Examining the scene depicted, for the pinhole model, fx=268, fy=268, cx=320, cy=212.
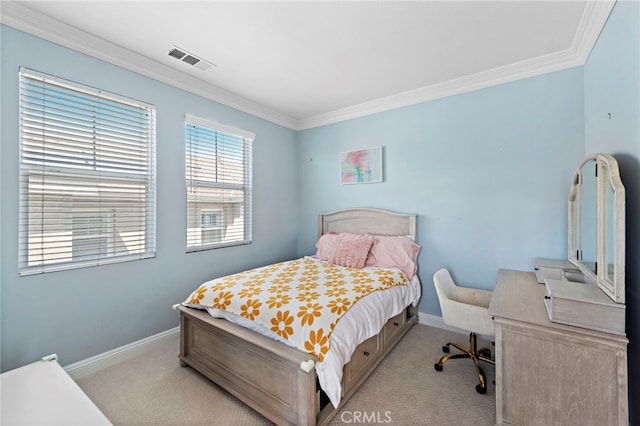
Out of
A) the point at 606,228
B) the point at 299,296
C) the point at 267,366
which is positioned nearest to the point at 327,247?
the point at 299,296

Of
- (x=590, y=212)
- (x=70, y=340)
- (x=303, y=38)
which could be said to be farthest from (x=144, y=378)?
(x=590, y=212)

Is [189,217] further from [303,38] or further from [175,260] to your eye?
[303,38]

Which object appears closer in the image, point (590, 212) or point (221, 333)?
point (590, 212)

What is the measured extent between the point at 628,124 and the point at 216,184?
334 cm

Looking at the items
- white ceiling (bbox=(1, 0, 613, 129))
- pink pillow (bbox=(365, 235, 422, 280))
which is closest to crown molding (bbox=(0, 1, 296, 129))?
white ceiling (bbox=(1, 0, 613, 129))

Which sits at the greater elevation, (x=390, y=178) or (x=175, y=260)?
(x=390, y=178)

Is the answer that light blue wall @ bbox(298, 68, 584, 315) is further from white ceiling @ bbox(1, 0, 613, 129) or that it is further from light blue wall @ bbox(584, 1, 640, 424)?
light blue wall @ bbox(584, 1, 640, 424)

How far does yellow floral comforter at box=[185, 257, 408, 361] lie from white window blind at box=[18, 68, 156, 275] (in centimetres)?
92

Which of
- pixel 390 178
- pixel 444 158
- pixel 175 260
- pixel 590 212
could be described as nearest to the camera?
pixel 590 212

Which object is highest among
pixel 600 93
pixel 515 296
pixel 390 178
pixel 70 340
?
pixel 600 93

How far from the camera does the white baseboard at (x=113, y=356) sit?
2.09 m

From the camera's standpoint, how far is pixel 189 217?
2.85 m

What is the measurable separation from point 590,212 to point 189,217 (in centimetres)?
332

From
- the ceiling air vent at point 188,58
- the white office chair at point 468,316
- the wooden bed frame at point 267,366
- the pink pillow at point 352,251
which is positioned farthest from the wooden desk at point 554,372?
the ceiling air vent at point 188,58
